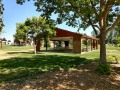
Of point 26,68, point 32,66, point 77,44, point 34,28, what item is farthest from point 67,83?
point 77,44

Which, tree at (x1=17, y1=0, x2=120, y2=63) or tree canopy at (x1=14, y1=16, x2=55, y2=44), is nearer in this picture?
tree at (x1=17, y1=0, x2=120, y2=63)

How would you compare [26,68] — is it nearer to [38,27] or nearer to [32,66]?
[32,66]

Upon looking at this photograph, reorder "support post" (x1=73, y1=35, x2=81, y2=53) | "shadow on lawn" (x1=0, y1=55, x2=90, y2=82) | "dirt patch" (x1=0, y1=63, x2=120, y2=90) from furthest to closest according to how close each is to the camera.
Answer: "support post" (x1=73, y1=35, x2=81, y2=53), "shadow on lawn" (x1=0, y1=55, x2=90, y2=82), "dirt patch" (x1=0, y1=63, x2=120, y2=90)

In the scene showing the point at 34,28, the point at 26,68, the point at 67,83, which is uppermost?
the point at 34,28

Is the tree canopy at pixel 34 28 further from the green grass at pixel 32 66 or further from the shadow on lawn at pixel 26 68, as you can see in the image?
the shadow on lawn at pixel 26 68

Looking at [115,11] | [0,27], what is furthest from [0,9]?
[115,11]

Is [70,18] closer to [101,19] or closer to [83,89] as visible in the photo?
[101,19]

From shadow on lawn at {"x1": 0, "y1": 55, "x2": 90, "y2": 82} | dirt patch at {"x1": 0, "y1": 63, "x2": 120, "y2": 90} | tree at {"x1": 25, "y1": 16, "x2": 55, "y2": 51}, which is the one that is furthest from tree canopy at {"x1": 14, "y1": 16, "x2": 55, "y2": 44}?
dirt patch at {"x1": 0, "y1": 63, "x2": 120, "y2": 90}

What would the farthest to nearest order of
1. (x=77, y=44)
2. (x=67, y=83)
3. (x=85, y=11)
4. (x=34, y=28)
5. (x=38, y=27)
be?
1. (x=77, y=44)
2. (x=38, y=27)
3. (x=34, y=28)
4. (x=85, y=11)
5. (x=67, y=83)

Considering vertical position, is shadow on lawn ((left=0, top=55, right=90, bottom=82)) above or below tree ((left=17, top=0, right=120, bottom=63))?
below

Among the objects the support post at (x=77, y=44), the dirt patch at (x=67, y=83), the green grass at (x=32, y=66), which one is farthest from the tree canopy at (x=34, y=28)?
the dirt patch at (x=67, y=83)

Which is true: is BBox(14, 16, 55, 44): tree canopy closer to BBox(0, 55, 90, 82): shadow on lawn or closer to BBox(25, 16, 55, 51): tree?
BBox(25, 16, 55, 51): tree

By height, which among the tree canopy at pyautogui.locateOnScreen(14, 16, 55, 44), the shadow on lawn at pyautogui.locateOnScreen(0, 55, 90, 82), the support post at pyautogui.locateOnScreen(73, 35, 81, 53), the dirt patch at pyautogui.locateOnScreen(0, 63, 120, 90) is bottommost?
the dirt patch at pyautogui.locateOnScreen(0, 63, 120, 90)

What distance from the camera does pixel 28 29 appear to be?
34.1m
